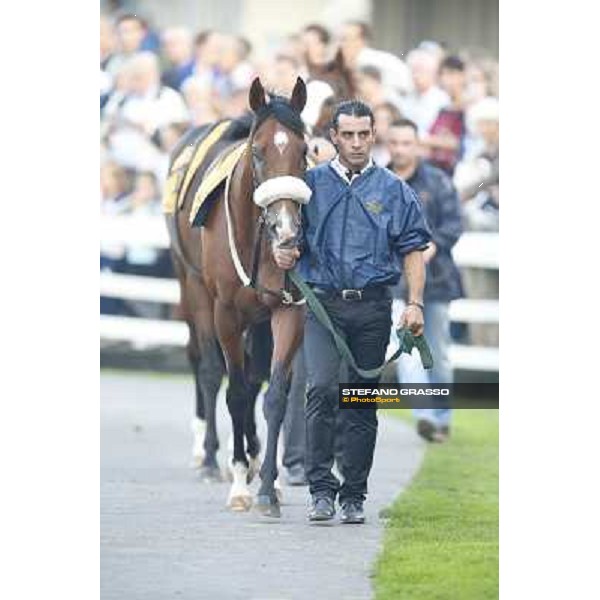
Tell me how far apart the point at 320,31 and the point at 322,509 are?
4.18 m

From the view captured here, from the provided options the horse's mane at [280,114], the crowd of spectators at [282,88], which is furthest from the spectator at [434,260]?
the horse's mane at [280,114]

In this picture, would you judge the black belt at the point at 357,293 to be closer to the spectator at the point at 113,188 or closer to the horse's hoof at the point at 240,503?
the horse's hoof at the point at 240,503

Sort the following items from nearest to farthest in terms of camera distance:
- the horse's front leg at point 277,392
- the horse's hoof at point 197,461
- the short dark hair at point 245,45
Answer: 1. the horse's front leg at point 277,392
2. the horse's hoof at point 197,461
3. the short dark hair at point 245,45

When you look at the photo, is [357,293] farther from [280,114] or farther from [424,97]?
[424,97]

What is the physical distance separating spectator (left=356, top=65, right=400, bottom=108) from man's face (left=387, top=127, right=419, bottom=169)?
23 centimetres

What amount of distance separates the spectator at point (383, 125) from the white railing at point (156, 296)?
1899mm

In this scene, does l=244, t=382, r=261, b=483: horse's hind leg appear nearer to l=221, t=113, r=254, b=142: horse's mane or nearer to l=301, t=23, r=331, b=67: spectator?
l=221, t=113, r=254, b=142: horse's mane

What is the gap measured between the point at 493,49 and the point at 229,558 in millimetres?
4814

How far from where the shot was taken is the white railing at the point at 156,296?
1708 centimetres

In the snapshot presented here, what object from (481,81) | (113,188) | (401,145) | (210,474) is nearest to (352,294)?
(210,474)

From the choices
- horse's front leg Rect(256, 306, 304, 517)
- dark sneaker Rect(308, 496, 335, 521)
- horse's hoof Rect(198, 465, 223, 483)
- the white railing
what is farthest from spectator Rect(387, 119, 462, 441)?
dark sneaker Rect(308, 496, 335, 521)
